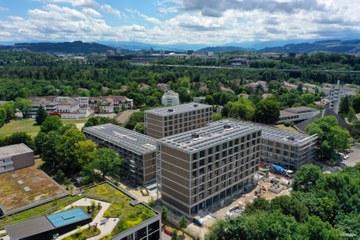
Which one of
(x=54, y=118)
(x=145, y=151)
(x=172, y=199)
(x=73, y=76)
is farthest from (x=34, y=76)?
(x=172, y=199)

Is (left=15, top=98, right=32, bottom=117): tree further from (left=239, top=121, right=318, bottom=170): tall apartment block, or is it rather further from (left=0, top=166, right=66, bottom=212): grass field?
(left=239, top=121, right=318, bottom=170): tall apartment block

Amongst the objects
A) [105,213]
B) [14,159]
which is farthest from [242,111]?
[105,213]

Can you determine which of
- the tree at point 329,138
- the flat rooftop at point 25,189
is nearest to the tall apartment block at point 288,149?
the tree at point 329,138

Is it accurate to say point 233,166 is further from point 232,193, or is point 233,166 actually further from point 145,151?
point 145,151

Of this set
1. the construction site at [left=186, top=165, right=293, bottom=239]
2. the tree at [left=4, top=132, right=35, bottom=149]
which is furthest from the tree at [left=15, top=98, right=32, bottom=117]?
the construction site at [left=186, top=165, right=293, bottom=239]

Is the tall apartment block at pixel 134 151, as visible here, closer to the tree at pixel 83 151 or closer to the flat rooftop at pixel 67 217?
the tree at pixel 83 151
